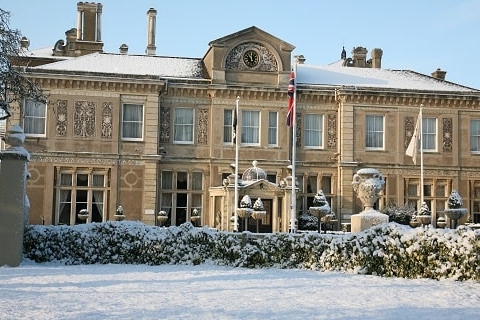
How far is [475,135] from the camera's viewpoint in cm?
4003

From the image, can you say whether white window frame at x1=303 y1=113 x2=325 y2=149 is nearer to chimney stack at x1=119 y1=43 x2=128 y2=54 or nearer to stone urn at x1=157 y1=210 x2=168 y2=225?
stone urn at x1=157 y1=210 x2=168 y2=225

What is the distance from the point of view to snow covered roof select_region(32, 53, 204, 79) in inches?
1452

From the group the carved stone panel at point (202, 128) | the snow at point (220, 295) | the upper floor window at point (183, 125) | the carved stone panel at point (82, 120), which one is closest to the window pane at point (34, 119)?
the carved stone panel at point (82, 120)

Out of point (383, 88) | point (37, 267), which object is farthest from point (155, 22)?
point (37, 267)

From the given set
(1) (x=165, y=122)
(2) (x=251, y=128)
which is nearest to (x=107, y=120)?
(1) (x=165, y=122)

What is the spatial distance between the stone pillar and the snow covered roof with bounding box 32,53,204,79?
63.9 ft

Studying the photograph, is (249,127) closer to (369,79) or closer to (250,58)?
(250,58)

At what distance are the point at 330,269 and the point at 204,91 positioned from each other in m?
21.5

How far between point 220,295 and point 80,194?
83.4 feet

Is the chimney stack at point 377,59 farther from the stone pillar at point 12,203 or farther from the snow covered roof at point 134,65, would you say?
the stone pillar at point 12,203

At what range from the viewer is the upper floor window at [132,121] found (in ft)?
121

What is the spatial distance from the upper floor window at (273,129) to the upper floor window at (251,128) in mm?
683

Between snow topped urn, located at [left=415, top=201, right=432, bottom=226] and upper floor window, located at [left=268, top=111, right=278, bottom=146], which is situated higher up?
upper floor window, located at [left=268, top=111, right=278, bottom=146]

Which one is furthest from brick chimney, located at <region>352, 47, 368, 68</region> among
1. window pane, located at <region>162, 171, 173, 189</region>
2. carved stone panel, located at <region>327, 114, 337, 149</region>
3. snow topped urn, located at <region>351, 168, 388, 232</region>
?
snow topped urn, located at <region>351, 168, 388, 232</region>
